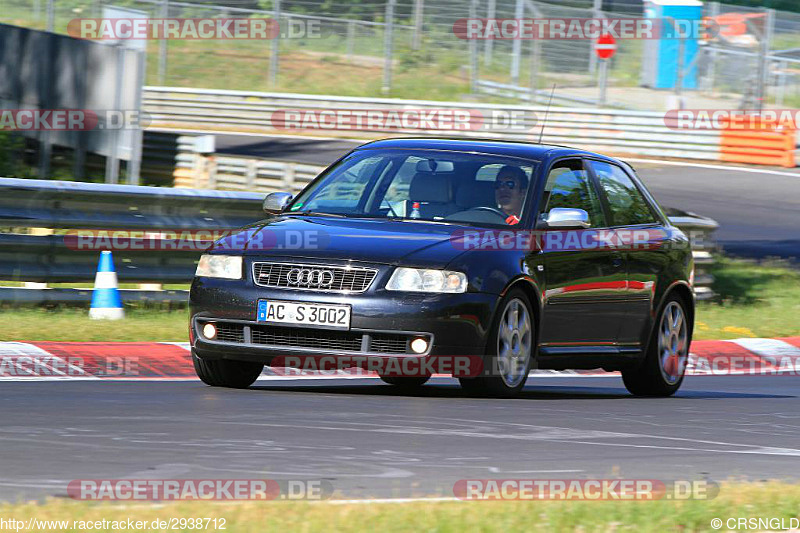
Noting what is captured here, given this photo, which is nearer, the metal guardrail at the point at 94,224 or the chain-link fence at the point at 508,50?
the metal guardrail at the point at 94,224

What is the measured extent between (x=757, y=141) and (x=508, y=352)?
87.1 ft

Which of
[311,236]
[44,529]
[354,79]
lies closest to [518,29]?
[354,79]

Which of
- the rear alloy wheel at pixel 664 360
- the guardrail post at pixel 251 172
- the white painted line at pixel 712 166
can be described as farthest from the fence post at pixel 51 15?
the rear alloy wheel at pixel 664 360

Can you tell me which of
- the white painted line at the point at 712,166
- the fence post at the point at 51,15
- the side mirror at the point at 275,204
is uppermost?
the fence post at the point at 51,15

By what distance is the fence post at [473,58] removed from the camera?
35406mm

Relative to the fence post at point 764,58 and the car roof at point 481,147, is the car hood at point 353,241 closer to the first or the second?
the car roof at point 481,147

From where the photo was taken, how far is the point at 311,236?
354 inches

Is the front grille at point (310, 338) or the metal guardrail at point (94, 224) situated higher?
the metal guardrail at point (94, 224)

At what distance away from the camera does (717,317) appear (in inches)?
647

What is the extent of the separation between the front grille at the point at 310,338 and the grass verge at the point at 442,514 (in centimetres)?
320

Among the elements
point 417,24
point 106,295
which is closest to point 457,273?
point 106,295

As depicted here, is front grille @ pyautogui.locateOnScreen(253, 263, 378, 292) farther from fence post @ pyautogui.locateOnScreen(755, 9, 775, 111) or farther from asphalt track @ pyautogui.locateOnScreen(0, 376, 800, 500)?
fence post @ pyautogui.locateOnScreen(755, 9, 775, 111)

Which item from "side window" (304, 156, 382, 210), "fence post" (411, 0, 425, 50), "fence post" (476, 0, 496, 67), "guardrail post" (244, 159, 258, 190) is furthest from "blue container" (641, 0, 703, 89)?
"side window" (304, 156, 382, 210)

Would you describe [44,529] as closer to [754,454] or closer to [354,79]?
[754,454]
